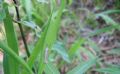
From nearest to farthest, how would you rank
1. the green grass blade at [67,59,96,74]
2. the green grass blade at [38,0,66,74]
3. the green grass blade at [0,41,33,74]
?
the green grass blade at [0,41,33,74] → the green grass blade at [38,0,66,74] → the green grass blade at [67,59,96,74]

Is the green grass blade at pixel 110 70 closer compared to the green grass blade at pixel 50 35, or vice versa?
the green grass blade at pixel 50 35

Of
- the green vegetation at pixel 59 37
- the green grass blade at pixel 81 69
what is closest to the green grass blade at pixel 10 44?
the green vegetation at pixel 59 37

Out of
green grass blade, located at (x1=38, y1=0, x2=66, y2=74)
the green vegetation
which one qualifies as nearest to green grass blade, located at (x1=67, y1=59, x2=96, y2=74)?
the green vegetation

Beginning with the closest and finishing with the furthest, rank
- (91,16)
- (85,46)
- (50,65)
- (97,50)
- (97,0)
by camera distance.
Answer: (50,65) < (97,50) < (85,46) < (91,16) < (97,0)

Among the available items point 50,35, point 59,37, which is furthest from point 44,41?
point 59,37

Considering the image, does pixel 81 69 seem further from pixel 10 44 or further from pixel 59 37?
pixel 59 37

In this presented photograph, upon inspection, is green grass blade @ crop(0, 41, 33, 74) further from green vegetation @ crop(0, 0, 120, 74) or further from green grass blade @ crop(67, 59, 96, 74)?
green grass blade @ crop(67, 59, 96, 74)

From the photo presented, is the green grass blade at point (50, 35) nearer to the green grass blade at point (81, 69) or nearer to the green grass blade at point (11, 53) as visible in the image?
the green grass blade at point (11, 53)

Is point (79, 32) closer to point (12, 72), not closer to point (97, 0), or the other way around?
point (97, 0)

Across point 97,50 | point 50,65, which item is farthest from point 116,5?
point 50,65
